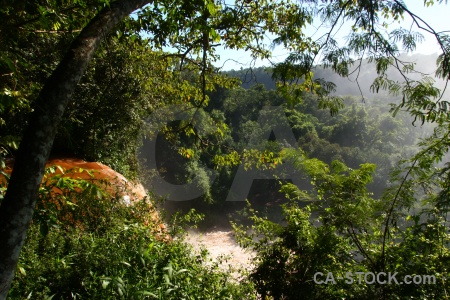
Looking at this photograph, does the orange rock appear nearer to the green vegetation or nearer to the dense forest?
the dense forest

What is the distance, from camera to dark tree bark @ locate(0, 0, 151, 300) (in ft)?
5.43

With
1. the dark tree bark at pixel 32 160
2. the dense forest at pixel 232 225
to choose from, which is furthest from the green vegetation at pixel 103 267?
the dark tree bark at pixel 32 160

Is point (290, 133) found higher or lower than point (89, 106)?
higher

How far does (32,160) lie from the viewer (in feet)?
5.63

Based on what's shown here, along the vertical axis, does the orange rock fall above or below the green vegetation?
above

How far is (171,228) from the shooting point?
4574mm

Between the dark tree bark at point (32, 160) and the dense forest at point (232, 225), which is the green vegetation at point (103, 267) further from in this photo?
the dark tree bark at point (32, 160)

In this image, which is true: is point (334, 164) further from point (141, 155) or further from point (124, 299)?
point (141, 155)

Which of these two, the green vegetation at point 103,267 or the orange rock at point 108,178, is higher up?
the orange rock at point 108,178

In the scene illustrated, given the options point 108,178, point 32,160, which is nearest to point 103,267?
point 32,160

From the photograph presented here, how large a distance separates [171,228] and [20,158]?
3066mm

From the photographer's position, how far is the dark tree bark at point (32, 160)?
166 cm

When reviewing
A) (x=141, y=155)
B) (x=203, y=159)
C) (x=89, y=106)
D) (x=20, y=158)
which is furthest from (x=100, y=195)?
(x=203, y=159)

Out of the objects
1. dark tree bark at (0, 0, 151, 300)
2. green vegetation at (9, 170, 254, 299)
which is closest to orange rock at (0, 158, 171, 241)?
green vegetation at (9, 170, 254, 299)
